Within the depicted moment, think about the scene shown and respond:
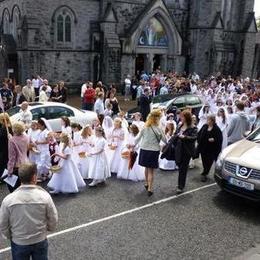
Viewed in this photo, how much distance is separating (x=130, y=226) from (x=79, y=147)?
3367 millimetres

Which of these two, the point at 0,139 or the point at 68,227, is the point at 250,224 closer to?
the point at 68,227

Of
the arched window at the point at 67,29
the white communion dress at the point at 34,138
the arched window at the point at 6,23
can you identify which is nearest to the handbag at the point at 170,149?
the white communion dress at the point at 34,138

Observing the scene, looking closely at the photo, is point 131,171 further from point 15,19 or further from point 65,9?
point 15,19

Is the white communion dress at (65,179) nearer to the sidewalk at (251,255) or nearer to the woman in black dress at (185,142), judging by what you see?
the woman in black dress at (185,142)

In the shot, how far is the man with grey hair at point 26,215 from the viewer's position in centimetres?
434

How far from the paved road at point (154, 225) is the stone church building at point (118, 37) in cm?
1827

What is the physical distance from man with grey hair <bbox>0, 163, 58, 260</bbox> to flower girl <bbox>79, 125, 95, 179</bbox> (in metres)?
5.64

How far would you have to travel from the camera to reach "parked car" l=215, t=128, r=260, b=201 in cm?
790

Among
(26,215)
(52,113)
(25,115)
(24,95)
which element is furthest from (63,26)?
(26,215)

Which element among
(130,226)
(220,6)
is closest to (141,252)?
(130,226)

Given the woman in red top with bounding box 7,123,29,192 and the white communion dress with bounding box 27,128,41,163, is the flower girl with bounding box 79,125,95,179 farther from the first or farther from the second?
the woman in red top with bounding box 7,123,29,192

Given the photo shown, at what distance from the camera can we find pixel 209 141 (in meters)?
10.2

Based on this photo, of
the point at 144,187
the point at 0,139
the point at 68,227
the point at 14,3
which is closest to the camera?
the point at 68,227

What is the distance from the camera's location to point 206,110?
48.2 ft
